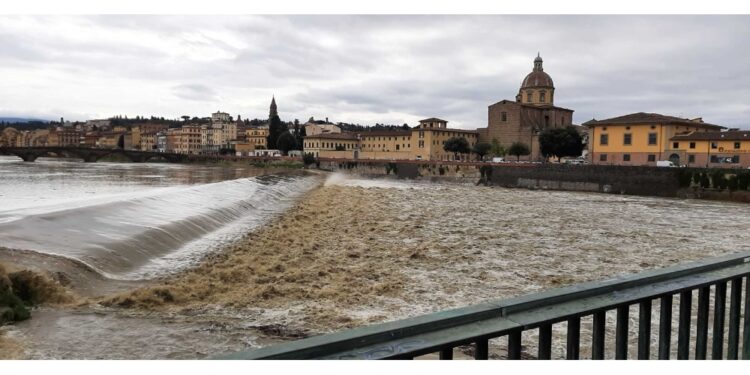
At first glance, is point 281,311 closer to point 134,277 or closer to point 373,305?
point 373,305

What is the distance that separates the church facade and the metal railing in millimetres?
82965

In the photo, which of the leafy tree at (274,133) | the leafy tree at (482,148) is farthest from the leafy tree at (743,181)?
the leafy tree at (274,133)

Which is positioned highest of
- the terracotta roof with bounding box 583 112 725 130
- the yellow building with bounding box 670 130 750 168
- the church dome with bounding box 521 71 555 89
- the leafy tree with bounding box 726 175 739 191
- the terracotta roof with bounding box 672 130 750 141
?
the church dome with bounding box 521 71 555 89

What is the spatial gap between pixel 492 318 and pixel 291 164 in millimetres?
91667

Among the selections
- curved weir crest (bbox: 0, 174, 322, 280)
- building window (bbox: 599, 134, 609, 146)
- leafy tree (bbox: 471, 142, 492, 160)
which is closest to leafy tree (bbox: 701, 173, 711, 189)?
building window (bbox: 599, 134, 609, 146)

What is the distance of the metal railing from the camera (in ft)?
5.41

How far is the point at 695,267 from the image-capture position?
2.52 metres

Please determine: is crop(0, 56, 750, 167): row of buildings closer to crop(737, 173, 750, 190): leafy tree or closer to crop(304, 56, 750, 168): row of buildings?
crop(304, 56, 750, 168): row of buildings

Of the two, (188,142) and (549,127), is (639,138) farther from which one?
(188,142)

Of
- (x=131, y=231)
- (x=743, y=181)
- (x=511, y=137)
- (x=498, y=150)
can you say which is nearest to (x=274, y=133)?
(x=498, y=150)

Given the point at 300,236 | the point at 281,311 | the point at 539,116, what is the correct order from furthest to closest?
1. the point at 539,116
2. the point at 300,236
3. the point at 281,311

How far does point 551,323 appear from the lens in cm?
195

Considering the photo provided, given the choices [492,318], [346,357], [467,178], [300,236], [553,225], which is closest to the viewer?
[346,357]

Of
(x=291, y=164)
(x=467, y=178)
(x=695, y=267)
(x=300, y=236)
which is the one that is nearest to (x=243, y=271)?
(x=300, y=236)
